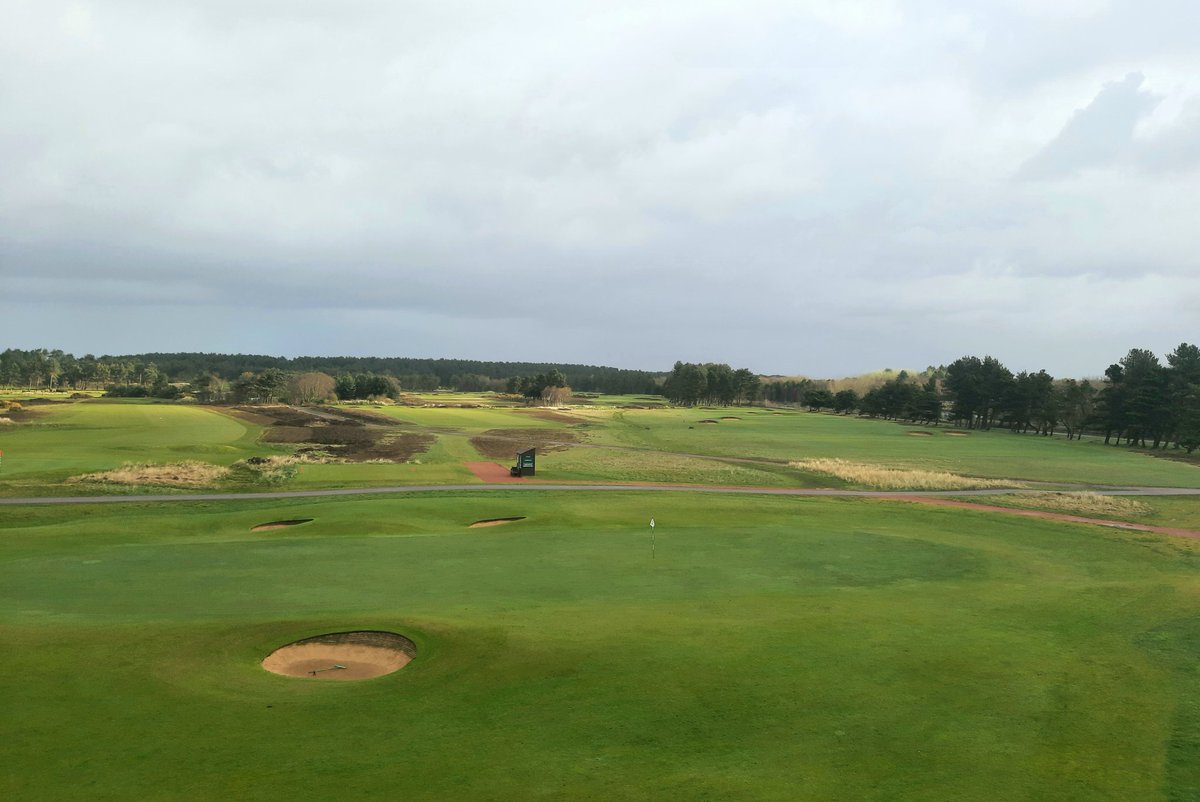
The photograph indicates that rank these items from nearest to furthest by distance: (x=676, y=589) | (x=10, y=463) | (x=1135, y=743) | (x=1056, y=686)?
(x=1135, y=743)
(x=1056, y=686)
(x=676, y=589)
(x=10, y=463)

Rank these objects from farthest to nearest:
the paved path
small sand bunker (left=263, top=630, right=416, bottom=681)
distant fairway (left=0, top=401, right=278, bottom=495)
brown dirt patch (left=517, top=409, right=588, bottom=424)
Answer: brown dirt patch (left=517, top=409, right=588, bottom=424) → distant fairway (left=0, top=401, right=278, bottom=495) → the paved path → small sand bunker (left=263, top=630, right=416, bottom=681)

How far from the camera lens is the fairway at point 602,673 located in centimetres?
990

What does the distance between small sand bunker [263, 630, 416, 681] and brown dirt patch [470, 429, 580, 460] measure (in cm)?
5029

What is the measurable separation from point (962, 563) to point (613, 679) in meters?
17.4

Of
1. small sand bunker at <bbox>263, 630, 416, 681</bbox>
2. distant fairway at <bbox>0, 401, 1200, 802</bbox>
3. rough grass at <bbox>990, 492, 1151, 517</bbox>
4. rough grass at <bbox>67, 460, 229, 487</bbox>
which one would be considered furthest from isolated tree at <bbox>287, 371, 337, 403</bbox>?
small sand bunker at <bbox>263, 630, 416, 681</bbox>

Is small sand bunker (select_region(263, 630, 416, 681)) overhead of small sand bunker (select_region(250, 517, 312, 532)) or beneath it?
overhead

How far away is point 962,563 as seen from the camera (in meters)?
25.1

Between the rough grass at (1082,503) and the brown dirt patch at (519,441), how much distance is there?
4078cm

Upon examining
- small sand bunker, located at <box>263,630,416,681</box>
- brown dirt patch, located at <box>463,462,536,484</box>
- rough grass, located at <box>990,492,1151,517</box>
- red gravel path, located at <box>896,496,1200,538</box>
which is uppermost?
rough grass, located at <box>990,492,1151,517</box>

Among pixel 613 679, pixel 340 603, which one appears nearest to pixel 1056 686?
pixel 613 679

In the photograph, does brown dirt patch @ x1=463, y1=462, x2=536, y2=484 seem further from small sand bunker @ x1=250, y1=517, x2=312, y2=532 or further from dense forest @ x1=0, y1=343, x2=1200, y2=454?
dense forest @ x1=0, y1=343, x2=1200, y2=454

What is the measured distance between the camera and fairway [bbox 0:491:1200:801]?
990 centimetres

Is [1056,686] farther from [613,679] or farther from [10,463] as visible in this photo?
[10,463]

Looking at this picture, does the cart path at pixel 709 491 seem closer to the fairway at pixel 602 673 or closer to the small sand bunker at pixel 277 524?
the small sand bunker at pixel 277 524
